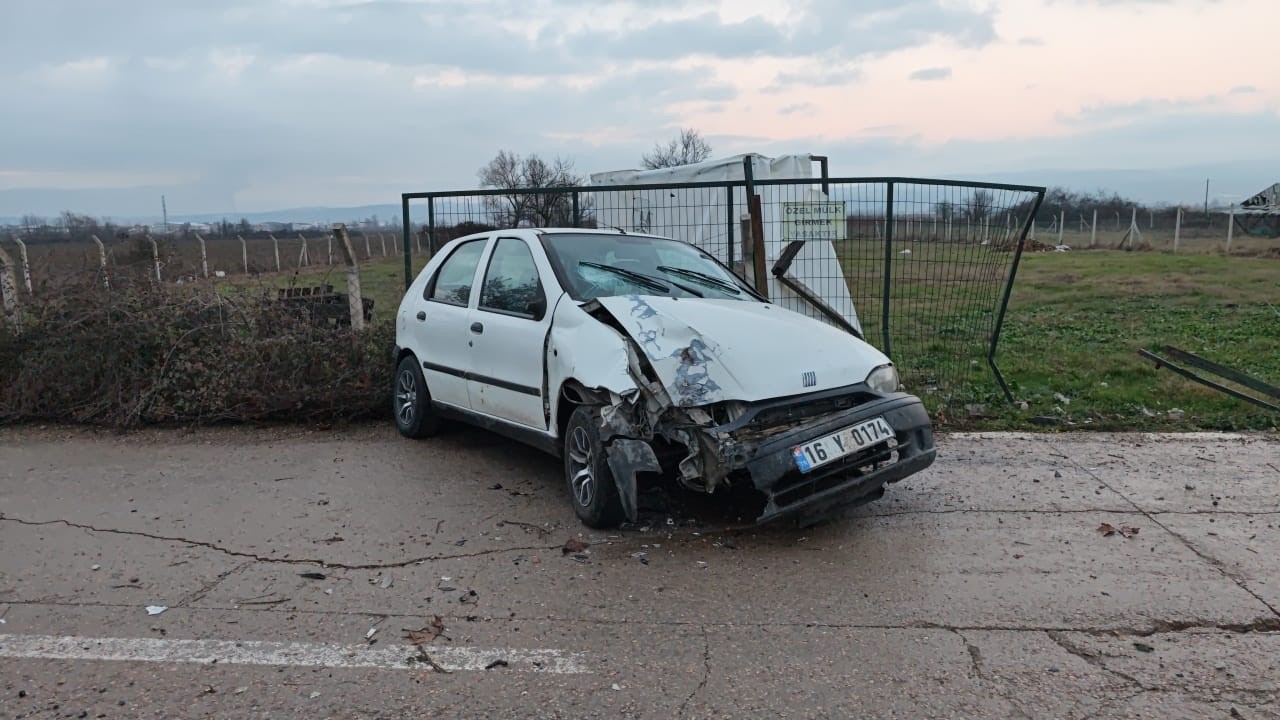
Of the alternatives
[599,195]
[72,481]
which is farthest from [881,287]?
[72,481]

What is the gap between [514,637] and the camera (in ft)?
12.9

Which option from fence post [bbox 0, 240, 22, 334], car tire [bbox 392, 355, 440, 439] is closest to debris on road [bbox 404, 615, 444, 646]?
car tire [bbox 392, 355, 440, 439]

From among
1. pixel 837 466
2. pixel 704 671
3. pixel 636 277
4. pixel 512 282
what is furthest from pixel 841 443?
pixel 512 282

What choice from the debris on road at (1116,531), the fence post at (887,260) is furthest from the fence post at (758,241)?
the debris on road at (1116,531)

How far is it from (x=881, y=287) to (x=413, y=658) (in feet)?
19.7

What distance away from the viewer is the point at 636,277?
19.8ft

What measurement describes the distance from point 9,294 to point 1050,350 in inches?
430

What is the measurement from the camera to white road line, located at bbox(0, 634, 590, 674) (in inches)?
145

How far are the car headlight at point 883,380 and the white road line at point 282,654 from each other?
2333mm

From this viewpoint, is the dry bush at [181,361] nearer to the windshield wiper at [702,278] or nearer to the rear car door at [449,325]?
the rear car door at [449,325]

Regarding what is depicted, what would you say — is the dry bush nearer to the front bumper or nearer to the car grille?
the car grille

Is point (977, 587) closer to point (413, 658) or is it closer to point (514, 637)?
point (514, 637)

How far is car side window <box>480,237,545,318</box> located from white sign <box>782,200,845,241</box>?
3.01 m

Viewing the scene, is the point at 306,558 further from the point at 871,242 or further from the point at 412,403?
the point at 871,242
